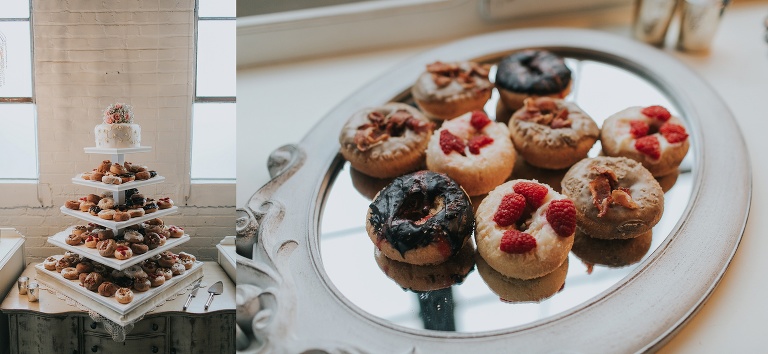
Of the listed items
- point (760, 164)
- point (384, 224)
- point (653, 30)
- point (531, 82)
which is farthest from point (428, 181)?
point (653, 30)

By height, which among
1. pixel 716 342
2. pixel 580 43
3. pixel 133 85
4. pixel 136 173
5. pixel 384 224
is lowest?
pixel 716 342

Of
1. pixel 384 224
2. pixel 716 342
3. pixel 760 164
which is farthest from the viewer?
pixel 760 164

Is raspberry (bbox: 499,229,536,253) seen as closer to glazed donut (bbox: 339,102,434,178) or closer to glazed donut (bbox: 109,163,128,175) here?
glazed donut (bbox: 339,102,434,178)

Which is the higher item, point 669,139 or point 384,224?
point 669,139

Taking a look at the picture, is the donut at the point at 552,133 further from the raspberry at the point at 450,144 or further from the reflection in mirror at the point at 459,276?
the raspberry at the point at 450,144

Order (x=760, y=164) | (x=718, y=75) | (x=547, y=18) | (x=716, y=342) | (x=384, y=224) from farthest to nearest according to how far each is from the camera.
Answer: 1. (x=547, y=18)
2. (x=718, y=75)
3. (x=760, y=164)
4. (x=384, y=224)
5. (x=716, y=342)

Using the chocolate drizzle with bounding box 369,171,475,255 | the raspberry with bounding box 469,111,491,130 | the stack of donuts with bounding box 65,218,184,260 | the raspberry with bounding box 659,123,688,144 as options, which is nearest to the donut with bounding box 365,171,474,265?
the chocolate drizzle with bounding box 369,171,475,255

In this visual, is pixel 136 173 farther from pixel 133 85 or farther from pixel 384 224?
pixel 384 224
